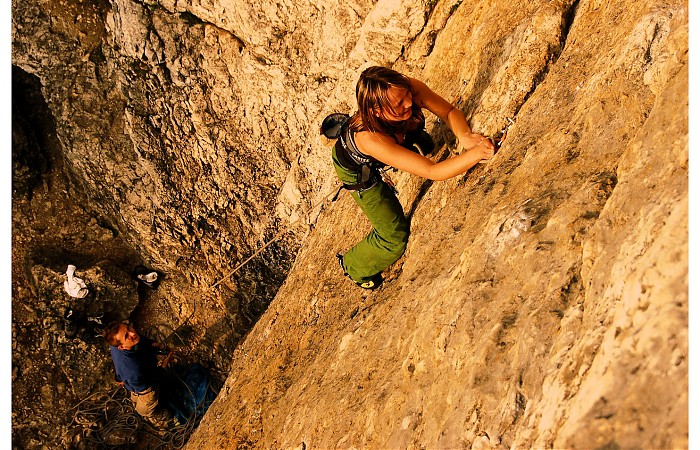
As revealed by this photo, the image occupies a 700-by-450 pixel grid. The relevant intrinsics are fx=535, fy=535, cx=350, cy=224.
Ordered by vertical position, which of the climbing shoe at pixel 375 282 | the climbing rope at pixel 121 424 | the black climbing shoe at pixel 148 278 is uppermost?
the climbing shoe at pixel 375 282

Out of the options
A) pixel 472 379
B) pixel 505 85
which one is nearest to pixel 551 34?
pixel 505 85

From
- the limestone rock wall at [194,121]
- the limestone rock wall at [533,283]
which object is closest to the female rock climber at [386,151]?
the limestone rock wall at [533,283]

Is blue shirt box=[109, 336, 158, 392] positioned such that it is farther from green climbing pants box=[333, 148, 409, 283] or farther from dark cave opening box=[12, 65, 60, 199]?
green climbing pants box=[333, 148, 409, 283]

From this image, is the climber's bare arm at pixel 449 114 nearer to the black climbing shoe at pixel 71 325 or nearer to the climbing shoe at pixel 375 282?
the climbing shoe at pixel 375 282

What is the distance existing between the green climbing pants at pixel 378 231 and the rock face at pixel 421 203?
17 centimetres

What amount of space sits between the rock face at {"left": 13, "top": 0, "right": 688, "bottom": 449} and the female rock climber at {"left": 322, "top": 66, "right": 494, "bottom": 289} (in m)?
0.22

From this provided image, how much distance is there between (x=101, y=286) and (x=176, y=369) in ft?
6.35

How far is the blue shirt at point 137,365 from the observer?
730 cm

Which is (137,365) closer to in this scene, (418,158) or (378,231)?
(378,231)

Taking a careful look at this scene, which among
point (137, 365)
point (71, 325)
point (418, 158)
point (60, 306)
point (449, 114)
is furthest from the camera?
point (60, 306)

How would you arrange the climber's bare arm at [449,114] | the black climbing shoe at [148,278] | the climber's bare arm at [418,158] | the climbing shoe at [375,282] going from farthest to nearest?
the black climbing shoe at [148,278] → the climbing shoe at [375,282] → the climber's bare arm at [449,114] → the climber's bare arm at [418,158]

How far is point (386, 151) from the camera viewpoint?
3.57m

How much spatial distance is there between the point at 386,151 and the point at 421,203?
3.22ft

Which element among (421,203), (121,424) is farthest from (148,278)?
(421,203)
